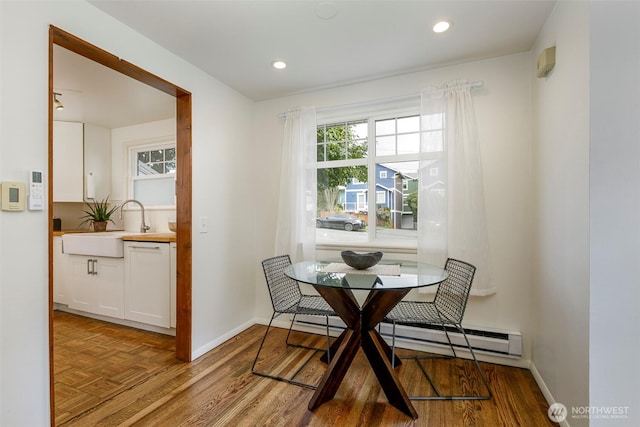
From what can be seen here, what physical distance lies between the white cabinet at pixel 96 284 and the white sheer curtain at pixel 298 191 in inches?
66.7

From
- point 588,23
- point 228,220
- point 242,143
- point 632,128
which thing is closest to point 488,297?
point 632,128

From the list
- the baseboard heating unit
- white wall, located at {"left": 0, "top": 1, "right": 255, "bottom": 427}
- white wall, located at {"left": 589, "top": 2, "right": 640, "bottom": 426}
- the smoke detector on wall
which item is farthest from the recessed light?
the baseboard heating unit

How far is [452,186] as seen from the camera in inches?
89.0

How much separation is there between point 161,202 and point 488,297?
12.3 feet

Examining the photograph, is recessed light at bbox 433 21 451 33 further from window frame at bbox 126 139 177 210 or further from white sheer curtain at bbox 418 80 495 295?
window frame at bbox 126 139 177 210

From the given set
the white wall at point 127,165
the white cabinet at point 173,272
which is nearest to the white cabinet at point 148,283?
the white cabinet at point 173,272

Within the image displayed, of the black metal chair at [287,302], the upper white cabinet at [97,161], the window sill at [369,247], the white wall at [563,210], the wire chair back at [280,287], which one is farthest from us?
the upper white cabinet at [97,161]

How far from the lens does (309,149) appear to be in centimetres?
276

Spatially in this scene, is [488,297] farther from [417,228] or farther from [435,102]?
[435,102]

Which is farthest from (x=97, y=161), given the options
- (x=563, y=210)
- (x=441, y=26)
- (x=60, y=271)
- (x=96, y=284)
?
(x=563, y=210)

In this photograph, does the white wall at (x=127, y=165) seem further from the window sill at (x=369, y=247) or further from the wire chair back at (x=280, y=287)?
the window sill at (x=369, y=247)

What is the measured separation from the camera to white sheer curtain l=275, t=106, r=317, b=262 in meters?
2.72

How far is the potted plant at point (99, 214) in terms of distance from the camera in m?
3.66

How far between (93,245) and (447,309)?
3417 millimetres
